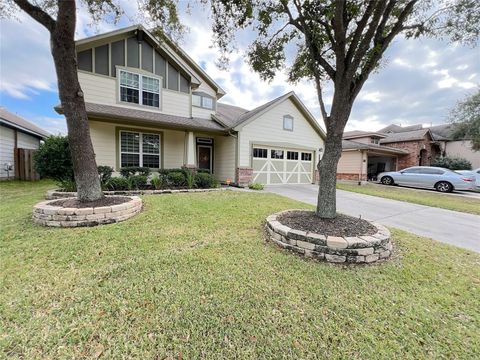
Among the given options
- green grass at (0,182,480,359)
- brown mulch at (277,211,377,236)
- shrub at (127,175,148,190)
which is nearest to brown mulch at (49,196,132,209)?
green grass at (0,182,480,359)

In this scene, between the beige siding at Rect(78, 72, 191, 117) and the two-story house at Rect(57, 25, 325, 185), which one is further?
the two-story house at Rect(57, 25, 325, 185)

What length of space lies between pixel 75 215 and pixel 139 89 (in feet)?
26.2

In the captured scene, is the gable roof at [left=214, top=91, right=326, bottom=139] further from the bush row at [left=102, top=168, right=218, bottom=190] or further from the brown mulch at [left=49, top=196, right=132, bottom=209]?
the brown mulch at [left=49, top=196, right=132, bottom=209]

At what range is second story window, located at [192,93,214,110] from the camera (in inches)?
496

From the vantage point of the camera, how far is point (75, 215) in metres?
4.51

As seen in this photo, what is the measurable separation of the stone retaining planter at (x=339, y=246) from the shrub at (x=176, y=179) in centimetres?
645

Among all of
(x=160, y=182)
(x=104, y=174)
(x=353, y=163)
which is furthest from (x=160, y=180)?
(x=353, y=163)

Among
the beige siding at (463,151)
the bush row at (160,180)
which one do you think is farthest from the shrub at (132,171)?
the beige siding at (463,151)

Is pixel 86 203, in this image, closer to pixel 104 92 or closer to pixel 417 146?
pixel 104 92

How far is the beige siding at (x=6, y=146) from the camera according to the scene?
11.8 m

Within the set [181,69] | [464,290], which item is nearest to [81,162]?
[464,290]

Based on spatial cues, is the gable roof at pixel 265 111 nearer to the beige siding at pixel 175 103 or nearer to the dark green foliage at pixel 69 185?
the beige siding at pixel 175 103

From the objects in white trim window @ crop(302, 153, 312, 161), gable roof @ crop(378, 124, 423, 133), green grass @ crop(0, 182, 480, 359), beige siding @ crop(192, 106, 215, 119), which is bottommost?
green grass @ crop(0, 182, 480, 359)

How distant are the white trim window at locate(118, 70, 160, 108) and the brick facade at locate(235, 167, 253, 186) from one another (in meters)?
5.39
